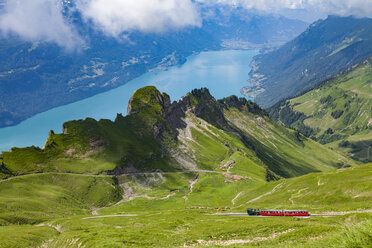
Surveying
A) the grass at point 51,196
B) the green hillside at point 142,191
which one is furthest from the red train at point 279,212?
the grass at point 51,196

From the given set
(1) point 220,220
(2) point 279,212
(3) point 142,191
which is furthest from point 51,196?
(2) point 279,212

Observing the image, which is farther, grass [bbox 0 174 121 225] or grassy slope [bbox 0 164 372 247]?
grass [bbox 0 174 121 225]

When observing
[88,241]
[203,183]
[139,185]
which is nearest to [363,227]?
[88,241]

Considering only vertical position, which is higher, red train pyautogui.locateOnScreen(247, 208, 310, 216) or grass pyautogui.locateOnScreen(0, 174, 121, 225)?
grass pyautogui.locateOnScreen(0, 174, 121, 225)

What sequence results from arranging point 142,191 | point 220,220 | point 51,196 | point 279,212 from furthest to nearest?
point 142,191 → point 51,196 → point 279,212 → point 220,220

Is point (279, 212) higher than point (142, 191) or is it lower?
lower

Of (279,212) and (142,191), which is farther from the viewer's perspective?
(142,191)

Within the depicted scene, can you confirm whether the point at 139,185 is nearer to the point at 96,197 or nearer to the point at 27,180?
the point at 96,197

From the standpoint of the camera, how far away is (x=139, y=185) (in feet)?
480

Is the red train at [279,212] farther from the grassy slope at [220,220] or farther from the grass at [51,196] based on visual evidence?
the grass at [51,196]

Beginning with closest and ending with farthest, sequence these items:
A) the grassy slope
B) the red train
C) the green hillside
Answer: the grassy slope < the green hillside < the red train

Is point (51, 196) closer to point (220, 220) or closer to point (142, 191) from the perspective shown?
point (142, 191)

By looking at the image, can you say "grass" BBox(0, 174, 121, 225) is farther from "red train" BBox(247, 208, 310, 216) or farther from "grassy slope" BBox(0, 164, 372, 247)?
"red train" BBox(247, 208, 310, 216)

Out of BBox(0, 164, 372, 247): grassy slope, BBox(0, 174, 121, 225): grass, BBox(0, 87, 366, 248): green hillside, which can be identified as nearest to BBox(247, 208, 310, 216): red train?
BBox(0, 164, 372, 247): grassy slope
